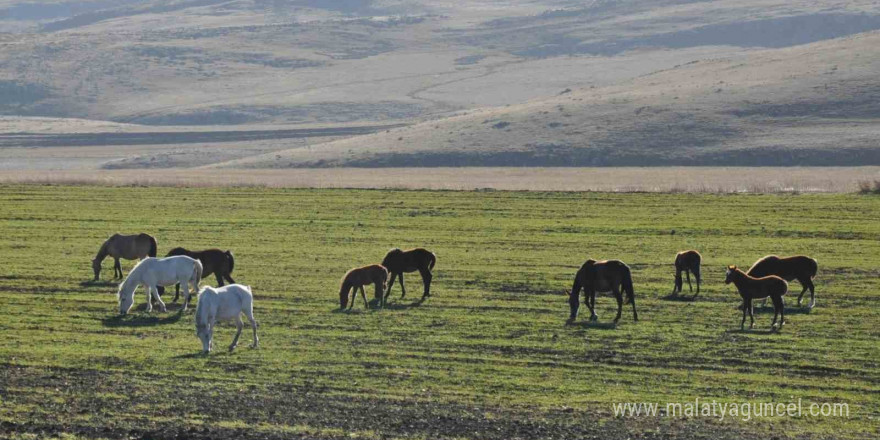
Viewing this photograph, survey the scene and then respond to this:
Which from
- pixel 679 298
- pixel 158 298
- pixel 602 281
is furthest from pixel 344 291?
pixel 679 298

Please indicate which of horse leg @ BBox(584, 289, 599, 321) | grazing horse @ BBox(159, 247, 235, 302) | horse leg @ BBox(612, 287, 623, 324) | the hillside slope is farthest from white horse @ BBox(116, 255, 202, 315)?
the hillside slope

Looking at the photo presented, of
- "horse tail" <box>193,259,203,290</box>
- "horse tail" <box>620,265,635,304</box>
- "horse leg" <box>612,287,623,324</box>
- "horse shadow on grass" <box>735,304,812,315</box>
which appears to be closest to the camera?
"horse leg" <box>612,287,623,324</box>

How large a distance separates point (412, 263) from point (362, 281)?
5.31 ft

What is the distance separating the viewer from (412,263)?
84.3 feet

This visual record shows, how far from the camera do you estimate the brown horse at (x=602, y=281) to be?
2264cm

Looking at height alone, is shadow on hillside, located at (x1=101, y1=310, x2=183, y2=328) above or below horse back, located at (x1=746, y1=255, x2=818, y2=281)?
below

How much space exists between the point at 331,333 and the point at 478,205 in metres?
23.1

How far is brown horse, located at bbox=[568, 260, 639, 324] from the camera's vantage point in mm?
22641

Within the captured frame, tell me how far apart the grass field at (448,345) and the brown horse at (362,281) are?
33cm

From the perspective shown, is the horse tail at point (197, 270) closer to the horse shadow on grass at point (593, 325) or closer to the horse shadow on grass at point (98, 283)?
the horse shadow on grass at point (98, 283)

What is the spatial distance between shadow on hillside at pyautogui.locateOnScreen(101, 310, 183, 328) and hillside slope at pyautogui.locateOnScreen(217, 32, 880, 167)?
57.9m

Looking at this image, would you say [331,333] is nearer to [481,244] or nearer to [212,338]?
[212,338]

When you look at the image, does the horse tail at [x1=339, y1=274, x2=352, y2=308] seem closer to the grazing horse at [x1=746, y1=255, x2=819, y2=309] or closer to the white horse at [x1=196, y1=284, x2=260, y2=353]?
the white horse at [x1=196, y1=284, x2=260, y2=353]

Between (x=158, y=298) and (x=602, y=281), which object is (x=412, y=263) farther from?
(x=158, y=298)
